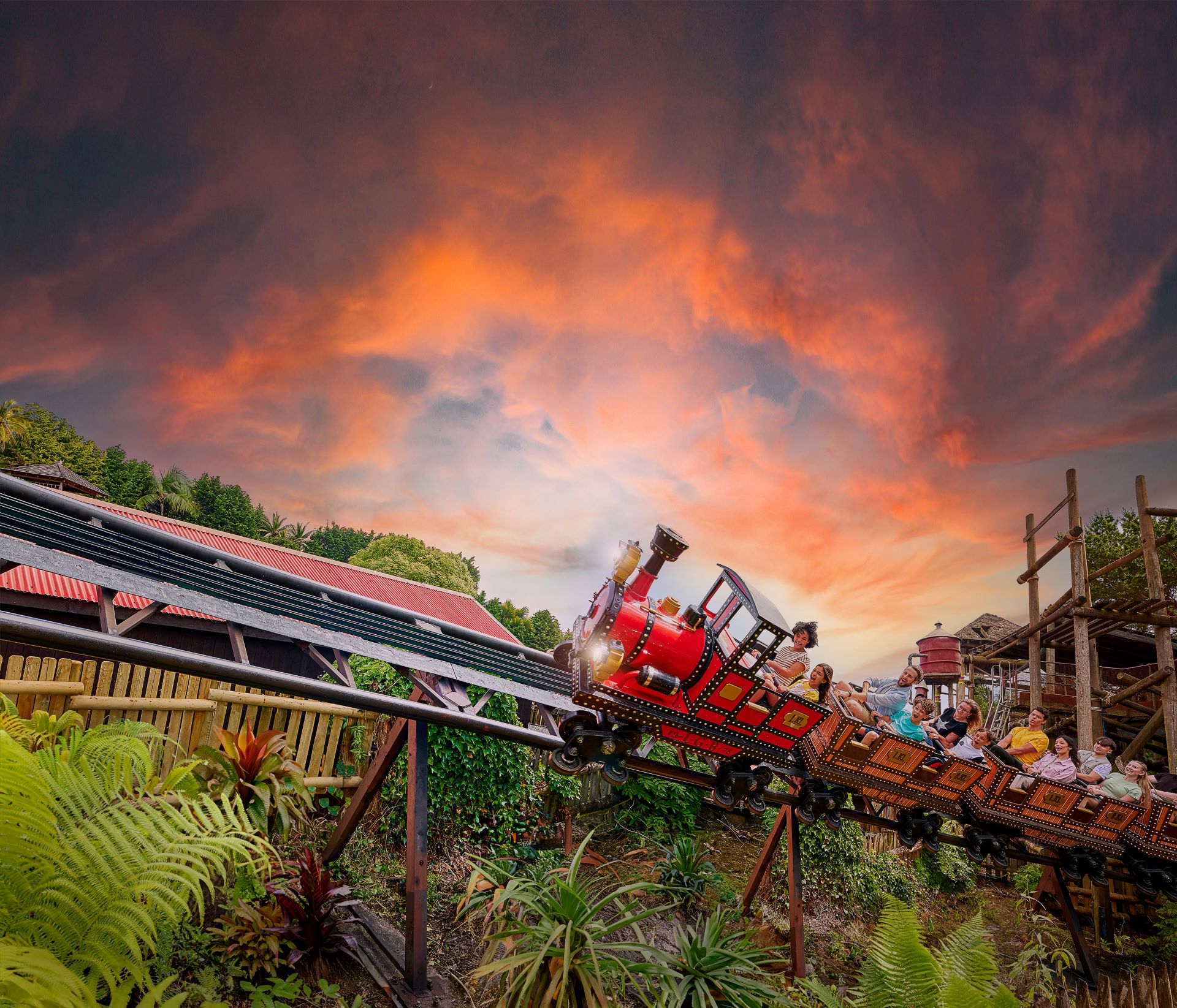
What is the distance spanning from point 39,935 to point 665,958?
4605mm

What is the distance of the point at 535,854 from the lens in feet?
26.3

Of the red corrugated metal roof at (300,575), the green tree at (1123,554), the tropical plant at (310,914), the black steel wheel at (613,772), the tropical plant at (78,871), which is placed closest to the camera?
the tropical plant at (78,871)

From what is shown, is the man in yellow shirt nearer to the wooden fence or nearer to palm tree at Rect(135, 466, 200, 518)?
the wooden fence

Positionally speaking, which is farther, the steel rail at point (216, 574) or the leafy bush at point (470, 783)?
the leafy bush at point (470, 783)

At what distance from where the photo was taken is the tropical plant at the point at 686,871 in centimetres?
834

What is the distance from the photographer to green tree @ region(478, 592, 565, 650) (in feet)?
121

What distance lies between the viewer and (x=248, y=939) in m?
4.60

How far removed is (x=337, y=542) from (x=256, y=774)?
176 ft

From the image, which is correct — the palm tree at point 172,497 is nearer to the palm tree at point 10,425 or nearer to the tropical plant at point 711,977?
the palm tree at point 10,425

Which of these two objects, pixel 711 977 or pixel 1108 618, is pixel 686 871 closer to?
pixel 711 977

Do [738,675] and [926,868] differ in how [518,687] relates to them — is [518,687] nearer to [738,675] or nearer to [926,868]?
[738,675]

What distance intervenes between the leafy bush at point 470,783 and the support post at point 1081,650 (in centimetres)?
1136

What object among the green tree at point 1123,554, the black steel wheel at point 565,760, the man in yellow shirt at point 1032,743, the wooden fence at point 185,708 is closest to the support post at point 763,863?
the black steel wheel at point 565,760

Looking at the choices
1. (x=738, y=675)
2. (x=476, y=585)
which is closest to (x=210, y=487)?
(x=476, y=585)
